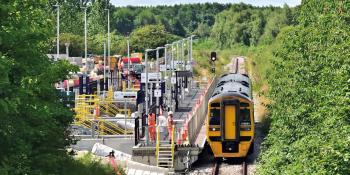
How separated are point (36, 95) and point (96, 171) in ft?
17.3

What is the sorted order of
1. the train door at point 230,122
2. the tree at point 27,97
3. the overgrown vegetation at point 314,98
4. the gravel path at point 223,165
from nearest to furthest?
1. the overgrown vegetation at point 314,98
2. the tree at point 27,97
3. the gravel path at point 223,165
4. the train door at point 230,122

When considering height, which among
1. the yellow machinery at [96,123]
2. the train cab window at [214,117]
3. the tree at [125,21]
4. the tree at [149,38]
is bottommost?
the yellow machinery at [96,123]

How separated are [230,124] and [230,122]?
0.09 m

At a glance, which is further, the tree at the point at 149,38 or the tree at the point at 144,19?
the tree at the point at 144,19

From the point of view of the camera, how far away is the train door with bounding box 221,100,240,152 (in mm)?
30609

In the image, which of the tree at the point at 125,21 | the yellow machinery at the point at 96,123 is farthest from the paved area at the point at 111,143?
the tree at the point at 125,21

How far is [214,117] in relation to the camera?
3091 centimetres

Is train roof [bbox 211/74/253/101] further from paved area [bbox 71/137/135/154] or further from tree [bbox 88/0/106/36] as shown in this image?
tree [bbox 88/0/106/36]

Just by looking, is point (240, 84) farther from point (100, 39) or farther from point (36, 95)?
point (100, 39)

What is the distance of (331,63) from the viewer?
19.8 meters

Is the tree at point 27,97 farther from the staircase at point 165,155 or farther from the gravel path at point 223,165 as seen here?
the gravel path at point 223,165

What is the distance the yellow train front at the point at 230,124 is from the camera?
30656 millimetres

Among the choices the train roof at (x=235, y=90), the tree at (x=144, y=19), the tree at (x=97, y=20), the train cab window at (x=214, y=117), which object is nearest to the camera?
the train cab window at (x=214, y=117)

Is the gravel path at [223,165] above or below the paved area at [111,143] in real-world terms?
below
